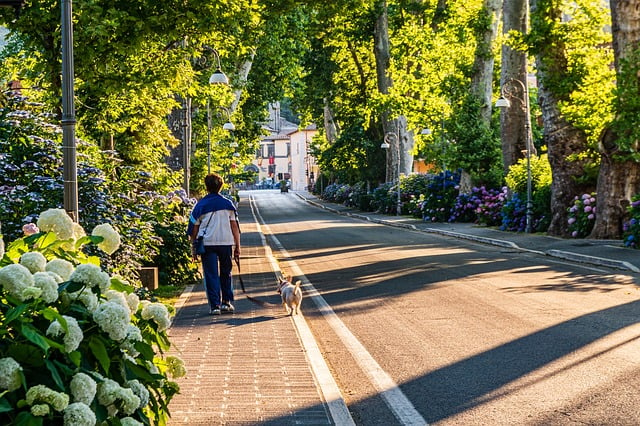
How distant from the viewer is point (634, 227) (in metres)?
23.3

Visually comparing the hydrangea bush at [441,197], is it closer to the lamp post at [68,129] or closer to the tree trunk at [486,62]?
the tree trunk at [486,62]

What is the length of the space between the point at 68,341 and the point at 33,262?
23.7 inches

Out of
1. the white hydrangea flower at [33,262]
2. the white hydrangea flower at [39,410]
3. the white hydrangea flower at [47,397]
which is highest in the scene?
the white hydrangea flower at [33,262]

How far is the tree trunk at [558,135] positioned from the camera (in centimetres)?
2850

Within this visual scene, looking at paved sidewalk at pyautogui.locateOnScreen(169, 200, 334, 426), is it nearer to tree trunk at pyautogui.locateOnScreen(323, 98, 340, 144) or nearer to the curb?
the curb

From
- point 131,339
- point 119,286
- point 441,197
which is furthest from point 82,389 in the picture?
point 441,197

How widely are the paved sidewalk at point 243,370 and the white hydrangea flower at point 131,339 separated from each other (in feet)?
6.24

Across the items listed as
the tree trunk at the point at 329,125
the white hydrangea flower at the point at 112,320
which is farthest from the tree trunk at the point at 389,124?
the white hydrangea flower at the point at 112,320

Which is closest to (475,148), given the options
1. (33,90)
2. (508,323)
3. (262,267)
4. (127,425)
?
(262,267)

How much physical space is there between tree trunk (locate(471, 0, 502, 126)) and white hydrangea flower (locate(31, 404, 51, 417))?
3521cm

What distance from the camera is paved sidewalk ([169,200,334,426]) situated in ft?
23.0

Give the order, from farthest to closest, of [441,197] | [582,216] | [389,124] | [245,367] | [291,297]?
[389,124] → [441,197] → [582,216] → [291,297] → [245,367]

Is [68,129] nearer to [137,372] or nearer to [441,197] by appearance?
[137,372]

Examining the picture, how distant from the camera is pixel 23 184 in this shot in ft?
40.1
